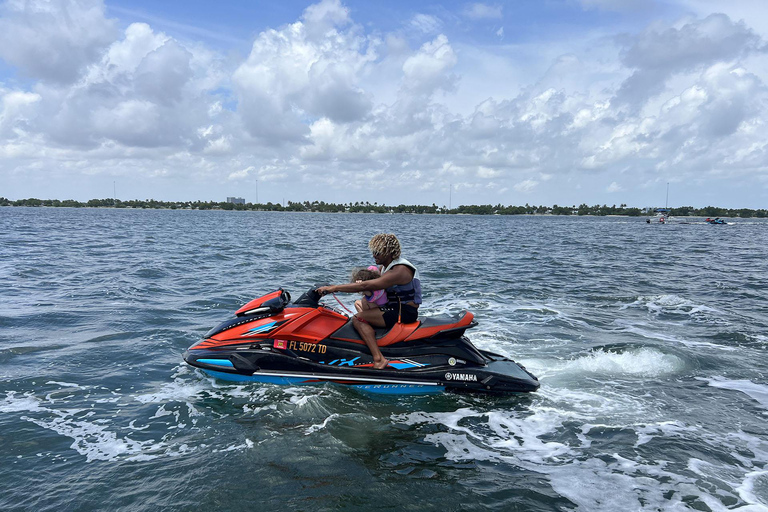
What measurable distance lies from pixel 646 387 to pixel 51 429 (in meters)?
7.29

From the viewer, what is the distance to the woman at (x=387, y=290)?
570 centimetres

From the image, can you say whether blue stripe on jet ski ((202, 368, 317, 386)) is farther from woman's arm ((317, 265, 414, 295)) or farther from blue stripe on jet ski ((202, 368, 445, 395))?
woman's arm ((317, 265, 414, 295))

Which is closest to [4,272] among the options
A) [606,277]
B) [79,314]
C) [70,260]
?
[70,260]

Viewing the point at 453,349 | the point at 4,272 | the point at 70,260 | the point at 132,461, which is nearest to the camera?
the point at 132,461

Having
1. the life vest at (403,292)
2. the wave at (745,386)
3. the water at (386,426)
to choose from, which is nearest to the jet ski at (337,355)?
the water at (386,426)

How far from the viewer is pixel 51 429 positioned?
496 centimetres

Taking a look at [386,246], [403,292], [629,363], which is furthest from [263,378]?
[629,363]

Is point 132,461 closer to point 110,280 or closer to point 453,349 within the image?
point 453,349

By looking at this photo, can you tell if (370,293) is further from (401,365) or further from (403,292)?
(401,365)

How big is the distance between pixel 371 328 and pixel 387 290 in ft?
1.73

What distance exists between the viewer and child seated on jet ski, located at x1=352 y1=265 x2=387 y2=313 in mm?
5881

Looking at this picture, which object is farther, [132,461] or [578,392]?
[578,392]

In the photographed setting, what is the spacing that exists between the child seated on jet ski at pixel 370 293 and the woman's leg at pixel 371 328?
0.23 feet

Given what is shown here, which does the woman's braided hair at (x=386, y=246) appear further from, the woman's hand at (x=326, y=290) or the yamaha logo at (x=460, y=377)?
the yamaha logo at (x=460, y=377)
